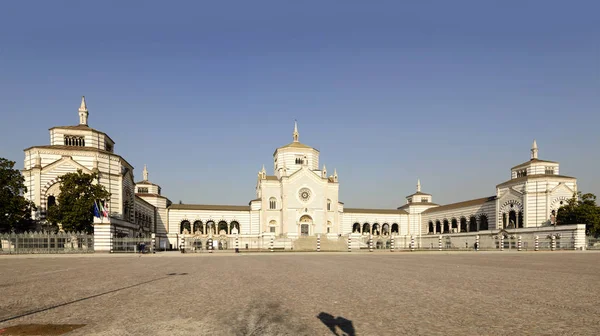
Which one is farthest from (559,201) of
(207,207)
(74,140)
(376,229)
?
(74,140)

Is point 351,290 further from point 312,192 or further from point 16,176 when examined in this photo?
point 312,192

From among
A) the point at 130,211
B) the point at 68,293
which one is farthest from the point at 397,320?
the point at 130,211

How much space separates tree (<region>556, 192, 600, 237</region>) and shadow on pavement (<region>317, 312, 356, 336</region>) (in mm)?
56481

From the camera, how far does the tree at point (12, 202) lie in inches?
1502

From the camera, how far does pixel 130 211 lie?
2063 inches

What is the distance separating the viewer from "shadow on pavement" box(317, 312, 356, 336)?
561cm

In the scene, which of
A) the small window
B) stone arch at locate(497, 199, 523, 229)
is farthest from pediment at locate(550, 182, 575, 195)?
the small window

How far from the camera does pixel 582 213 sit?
172 ft

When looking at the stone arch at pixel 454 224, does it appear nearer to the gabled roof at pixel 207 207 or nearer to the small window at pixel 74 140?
the gabled roof at pixel 207 207

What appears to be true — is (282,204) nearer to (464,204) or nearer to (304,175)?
(304,175)

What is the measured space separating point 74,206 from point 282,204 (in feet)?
117

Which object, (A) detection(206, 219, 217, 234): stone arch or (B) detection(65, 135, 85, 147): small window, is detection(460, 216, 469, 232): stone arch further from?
(B) detection(65, 135, 85, 147): small window

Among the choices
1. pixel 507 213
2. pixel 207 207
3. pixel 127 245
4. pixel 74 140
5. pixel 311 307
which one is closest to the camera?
pixel 311 307

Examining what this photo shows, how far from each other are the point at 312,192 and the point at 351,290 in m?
60.3
